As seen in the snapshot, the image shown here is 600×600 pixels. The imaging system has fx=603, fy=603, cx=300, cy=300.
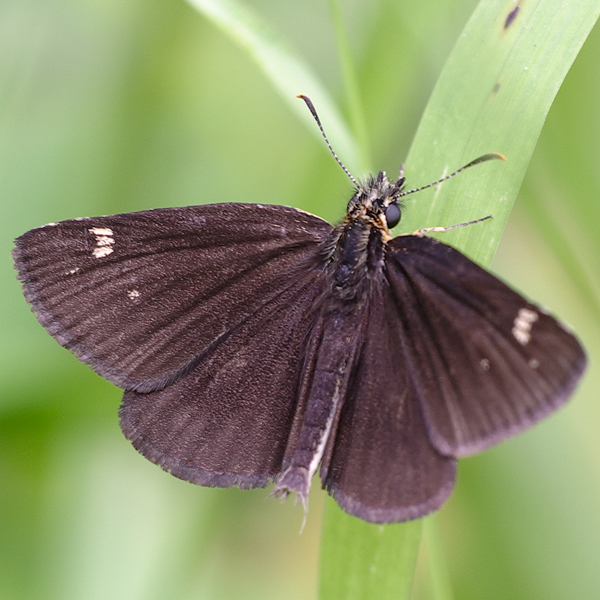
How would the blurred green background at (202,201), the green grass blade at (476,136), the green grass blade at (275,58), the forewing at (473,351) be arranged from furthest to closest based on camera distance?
1. the blurred green background at (202,201)
2. the green grass blade at (275,58)
3. the green grass blade at (476,136)
4. the forewing at (473,351)

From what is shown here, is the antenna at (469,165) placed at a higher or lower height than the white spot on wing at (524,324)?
higher

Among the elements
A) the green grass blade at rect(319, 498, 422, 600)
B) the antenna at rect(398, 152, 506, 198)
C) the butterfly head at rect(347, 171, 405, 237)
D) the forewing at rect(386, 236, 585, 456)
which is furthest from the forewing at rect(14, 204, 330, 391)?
the green grass blade at rect(319, 498, 422, 600)

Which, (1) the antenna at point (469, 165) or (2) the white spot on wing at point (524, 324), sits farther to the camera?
(1) the antenna at point (469, 165)

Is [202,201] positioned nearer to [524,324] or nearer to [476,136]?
[476,136]

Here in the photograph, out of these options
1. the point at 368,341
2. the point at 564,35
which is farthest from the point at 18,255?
the point at 564,35

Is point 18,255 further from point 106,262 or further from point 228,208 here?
point 228,208

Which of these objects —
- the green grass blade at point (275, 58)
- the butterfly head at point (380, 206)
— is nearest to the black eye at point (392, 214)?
the butterfly head at point (380, 206)

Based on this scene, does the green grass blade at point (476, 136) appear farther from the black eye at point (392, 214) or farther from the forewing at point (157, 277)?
the forewing at point (157, 277)

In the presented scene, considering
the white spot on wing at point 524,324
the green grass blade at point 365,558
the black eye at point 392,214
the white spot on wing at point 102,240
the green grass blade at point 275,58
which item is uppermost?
the green grass blade at point 275,58

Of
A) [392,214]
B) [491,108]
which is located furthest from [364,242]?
[491,108]
